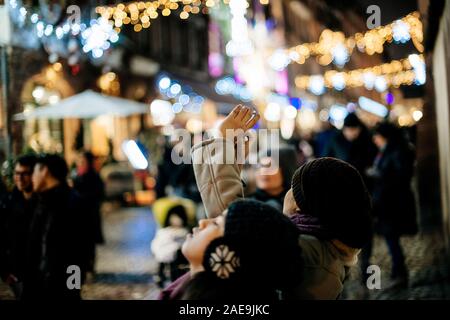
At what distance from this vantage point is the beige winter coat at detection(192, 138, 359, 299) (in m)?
2.39

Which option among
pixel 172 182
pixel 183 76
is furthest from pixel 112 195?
pixel 183 76

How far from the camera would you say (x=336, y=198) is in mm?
2404

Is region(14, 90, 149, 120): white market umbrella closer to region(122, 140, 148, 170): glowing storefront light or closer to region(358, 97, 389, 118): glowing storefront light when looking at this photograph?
region(122, 140, 148, 170): glowing storefront light

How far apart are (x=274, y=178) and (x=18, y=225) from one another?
75.5 inches

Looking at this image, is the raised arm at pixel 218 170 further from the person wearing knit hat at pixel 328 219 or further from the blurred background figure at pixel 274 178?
the blurred background figure at pixel 274 178

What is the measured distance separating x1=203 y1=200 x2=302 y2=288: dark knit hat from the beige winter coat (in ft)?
0.91

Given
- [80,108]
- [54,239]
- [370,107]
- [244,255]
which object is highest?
[370,107]

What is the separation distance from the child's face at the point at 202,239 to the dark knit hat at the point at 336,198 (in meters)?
0.43

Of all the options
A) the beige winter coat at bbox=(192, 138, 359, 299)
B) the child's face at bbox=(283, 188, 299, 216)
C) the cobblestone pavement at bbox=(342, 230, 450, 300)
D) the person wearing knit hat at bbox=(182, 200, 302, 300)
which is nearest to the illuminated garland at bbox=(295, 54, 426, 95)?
the cobblestone pavement at bbox=(342, 230, 450, 300)

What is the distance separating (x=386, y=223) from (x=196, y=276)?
6170mm

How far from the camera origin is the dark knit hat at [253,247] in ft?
6.72

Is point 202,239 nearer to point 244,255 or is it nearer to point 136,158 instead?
point 244,255

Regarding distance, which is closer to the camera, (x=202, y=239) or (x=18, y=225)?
(x=202, y=239)

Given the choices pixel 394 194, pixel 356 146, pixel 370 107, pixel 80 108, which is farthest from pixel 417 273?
pixel 370 107
